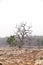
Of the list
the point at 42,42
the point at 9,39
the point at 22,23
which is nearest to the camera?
the point at 9,39

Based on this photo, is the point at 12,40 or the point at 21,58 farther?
the point at 12,40

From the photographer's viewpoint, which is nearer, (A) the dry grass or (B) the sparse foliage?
(A) the dry grass

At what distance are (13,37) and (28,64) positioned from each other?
32887mm

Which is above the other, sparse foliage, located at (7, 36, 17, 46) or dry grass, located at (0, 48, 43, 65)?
dry grass, located at (0, 48, 43, 65)

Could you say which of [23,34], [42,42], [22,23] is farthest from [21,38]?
[42,42]

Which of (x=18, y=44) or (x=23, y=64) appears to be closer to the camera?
(x=23, y=64)

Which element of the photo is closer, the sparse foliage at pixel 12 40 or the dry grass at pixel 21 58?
the dry grass at pixel 21 58

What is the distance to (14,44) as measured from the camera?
42.7 metres

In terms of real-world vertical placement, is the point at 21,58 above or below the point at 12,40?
above

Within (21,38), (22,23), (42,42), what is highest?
(22,23)

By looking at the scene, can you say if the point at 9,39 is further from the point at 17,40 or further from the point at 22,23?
the point at 22,23

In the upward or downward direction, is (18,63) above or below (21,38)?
above

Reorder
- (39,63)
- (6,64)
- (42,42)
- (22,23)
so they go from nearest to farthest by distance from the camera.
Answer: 1. (39,63)
2. (6,64)
3. (22,23)
4. (42,42)

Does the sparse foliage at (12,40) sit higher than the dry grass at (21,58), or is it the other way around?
the dry grass at (21,58)
